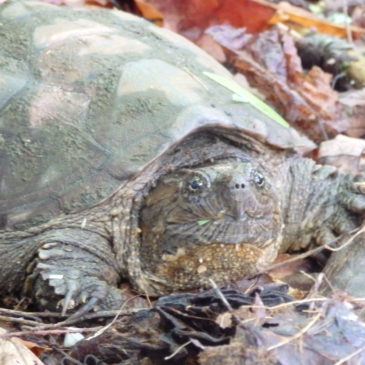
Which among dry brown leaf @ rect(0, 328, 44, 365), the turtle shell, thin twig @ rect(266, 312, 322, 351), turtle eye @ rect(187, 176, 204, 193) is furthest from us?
the turtle shell

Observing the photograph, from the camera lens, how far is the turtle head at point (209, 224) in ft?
11.3

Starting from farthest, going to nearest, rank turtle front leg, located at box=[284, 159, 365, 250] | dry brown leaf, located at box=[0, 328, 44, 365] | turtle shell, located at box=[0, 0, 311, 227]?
1. turtle front leg, located at box=[284, 159, 365, 250]
2. turtle shell, located at box=[0, 0, 311, 227]
3. dry brown leaf, located at box=[0, 328, 44, 365]

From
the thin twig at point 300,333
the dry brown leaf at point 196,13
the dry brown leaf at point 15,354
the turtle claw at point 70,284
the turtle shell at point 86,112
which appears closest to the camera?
the thin twig at point 300,333

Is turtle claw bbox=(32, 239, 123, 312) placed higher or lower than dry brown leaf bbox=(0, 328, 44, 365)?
lower

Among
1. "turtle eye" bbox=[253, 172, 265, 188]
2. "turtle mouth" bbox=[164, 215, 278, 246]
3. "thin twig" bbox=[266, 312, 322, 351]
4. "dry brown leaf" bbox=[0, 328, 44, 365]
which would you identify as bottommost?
"dry brown leaf" bbox=[0, 328, 44, 365]

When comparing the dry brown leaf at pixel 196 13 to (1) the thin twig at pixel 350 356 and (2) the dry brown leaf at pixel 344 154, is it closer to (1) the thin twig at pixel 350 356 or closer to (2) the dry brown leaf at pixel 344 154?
(2) the dry brown leaf at pixel 344 154

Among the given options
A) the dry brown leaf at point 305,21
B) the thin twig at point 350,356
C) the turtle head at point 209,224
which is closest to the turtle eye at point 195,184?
the turtle head at point 209,224

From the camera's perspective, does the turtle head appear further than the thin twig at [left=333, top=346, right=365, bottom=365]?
Yes

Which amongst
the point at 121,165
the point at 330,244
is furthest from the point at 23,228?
the point at 330,244

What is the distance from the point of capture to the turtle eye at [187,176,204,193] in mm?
3507

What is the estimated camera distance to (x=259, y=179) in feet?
11.6

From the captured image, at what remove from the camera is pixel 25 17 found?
4188 millimetres

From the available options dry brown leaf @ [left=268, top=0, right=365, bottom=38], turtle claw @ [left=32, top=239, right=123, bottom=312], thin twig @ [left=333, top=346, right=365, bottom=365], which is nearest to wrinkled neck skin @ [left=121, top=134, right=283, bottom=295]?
turtle claw @ [left=32, top=239, right=123, bottom=312]

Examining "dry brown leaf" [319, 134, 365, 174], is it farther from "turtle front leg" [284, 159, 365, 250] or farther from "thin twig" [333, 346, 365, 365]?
"thin twig" [333, 346, 365, 365]
